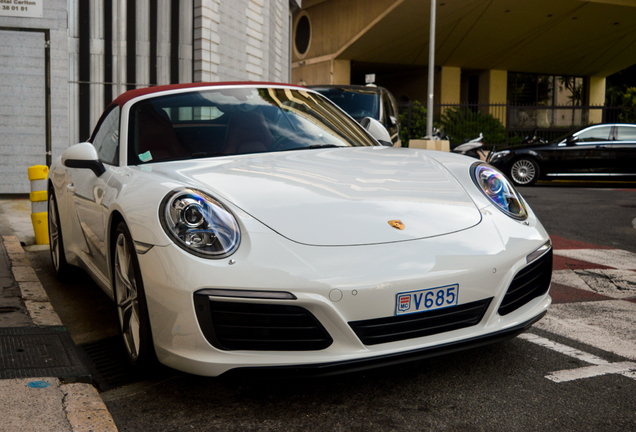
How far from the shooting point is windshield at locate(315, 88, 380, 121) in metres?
10.1

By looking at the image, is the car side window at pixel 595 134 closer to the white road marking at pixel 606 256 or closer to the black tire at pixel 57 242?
the white road marking at pixel 606 256

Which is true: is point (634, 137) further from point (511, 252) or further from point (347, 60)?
point (347, 60)

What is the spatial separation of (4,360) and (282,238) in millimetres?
1531

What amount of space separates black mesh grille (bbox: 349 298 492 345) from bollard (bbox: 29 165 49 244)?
4.75m

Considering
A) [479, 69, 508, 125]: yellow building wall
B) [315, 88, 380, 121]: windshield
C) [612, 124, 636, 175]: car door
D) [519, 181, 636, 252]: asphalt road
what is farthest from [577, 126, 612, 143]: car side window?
[479, 69, 508, 125]: yellow building wall

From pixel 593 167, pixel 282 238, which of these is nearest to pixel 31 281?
pixel 282 238

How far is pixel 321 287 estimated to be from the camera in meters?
2.40

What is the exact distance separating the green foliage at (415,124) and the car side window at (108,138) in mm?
19801

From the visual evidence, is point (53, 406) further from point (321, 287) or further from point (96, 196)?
point (96, 196)

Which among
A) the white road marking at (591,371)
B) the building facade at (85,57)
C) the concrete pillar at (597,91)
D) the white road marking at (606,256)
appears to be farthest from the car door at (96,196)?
the concrete pillar at (597,91)

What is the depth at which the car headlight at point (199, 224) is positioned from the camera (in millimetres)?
2521

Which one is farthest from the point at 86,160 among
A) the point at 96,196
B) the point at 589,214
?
the point at 589,214

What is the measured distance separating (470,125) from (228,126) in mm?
22016

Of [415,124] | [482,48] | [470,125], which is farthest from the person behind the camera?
[482,48]
